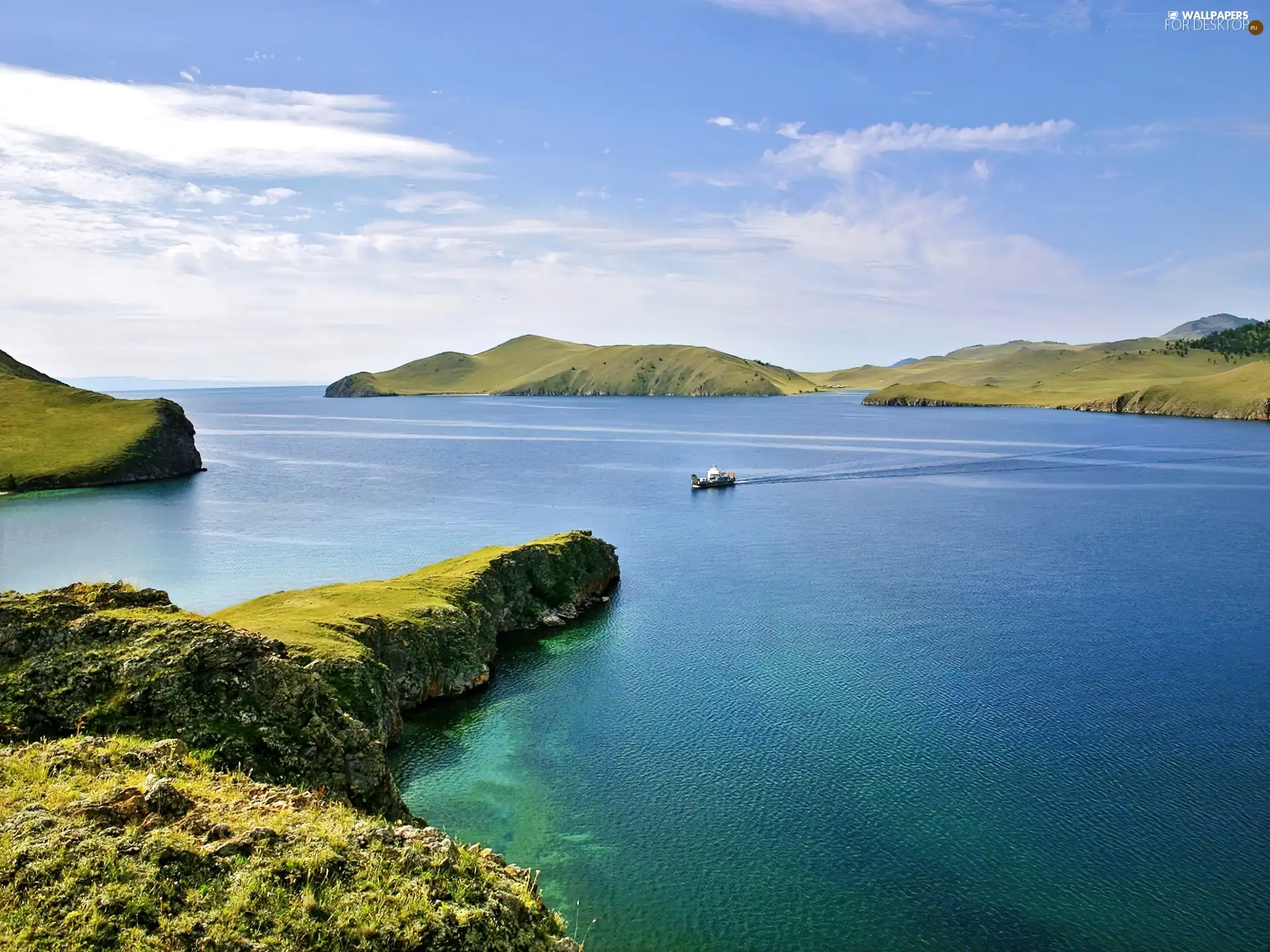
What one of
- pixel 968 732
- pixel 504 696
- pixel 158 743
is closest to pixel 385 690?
pixel 504 696

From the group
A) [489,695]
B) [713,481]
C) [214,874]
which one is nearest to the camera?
[214,874]

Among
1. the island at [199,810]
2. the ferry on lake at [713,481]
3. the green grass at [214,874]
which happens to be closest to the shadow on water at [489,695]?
the island at [199,810]

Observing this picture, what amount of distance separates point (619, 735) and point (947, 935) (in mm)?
20709

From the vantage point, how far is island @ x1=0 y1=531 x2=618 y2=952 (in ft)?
51.8

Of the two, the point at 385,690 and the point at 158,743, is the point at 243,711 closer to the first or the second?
the point at 158,743

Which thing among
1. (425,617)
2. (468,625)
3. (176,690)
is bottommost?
(468,625)

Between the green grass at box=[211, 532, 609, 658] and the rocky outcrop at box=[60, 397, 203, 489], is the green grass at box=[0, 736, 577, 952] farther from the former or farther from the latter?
the rocky outcrop at box=[60, 397, 203, 489]

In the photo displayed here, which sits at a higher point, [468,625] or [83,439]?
[83,439]

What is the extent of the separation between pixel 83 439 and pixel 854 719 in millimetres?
162157

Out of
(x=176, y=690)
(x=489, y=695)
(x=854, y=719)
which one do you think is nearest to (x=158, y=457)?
(x=489, y=695)

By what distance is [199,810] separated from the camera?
18.6 metres

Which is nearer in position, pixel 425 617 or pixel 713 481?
pixel 425 617

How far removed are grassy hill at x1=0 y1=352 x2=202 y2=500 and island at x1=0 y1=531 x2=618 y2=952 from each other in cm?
13857

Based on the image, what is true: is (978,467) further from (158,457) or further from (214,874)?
(214,874)
